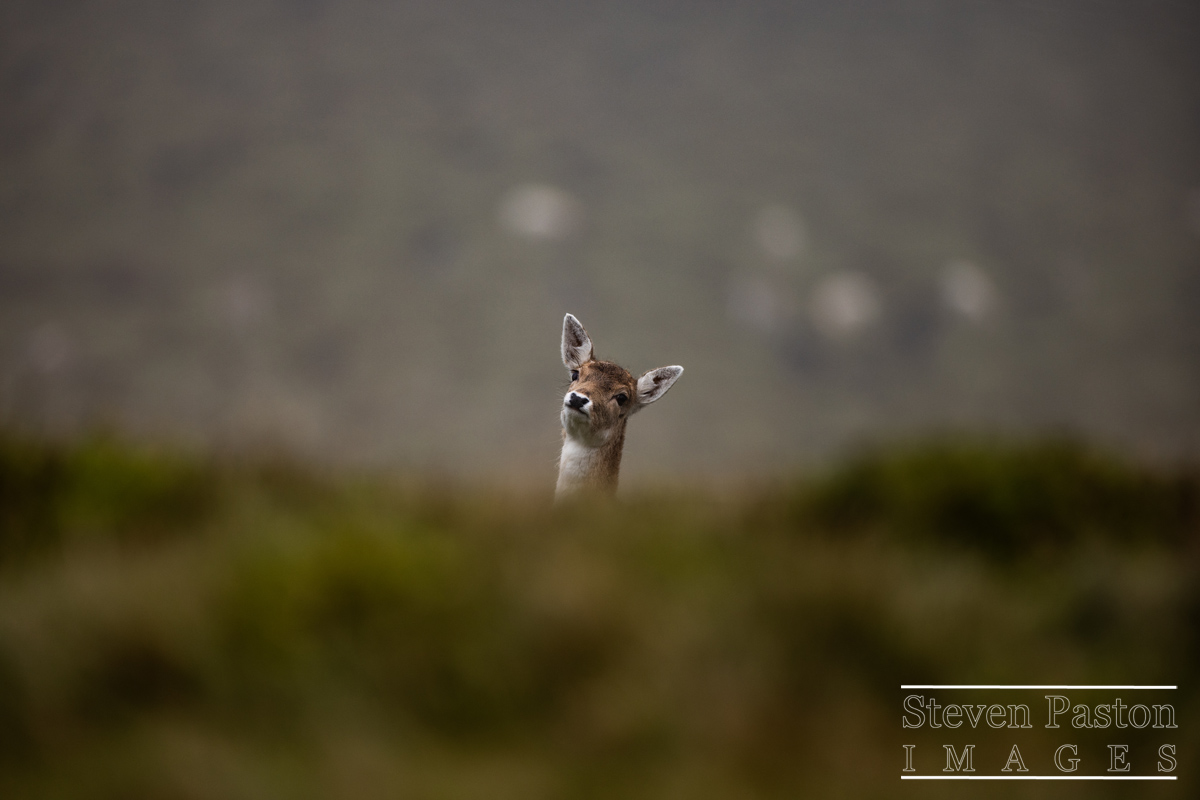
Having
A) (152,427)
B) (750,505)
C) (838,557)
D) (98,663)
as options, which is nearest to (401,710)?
(98,663)

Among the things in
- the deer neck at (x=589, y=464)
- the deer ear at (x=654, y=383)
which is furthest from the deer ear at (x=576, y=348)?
the deer neck at (x=589, y=464)

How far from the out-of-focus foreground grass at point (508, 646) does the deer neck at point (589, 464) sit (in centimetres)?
386

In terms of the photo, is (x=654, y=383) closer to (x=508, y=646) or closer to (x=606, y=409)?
(x=606, y=409)

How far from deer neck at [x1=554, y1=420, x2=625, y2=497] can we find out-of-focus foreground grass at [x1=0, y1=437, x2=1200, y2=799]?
386cm

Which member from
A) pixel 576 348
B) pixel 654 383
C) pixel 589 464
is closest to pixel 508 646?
pixel 589 464

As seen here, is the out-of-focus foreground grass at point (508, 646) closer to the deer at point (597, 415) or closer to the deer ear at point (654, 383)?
the deer at point (597, 415)

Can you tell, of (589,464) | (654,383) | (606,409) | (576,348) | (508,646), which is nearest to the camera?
(508,646)

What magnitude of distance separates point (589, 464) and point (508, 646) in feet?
19.4

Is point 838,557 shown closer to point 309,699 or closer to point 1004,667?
point 1004,667

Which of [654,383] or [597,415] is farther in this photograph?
[654,383]

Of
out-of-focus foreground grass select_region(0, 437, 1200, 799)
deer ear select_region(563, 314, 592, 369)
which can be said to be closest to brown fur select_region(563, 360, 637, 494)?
deer ear select_region(563, 314, 592, 369)

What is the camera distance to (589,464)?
941cm

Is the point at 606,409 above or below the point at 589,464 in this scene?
above

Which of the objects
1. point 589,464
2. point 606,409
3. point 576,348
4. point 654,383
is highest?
point 576,348
